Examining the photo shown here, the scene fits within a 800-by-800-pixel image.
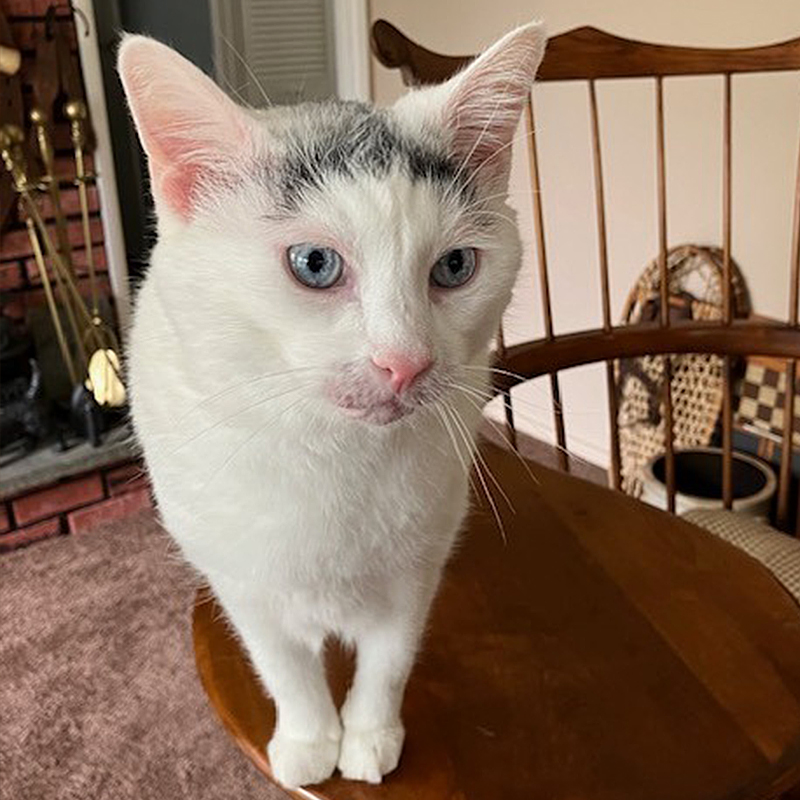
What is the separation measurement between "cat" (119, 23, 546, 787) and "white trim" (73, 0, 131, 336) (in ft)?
4.62

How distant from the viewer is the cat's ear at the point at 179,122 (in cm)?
48

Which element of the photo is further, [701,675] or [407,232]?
[701,675]

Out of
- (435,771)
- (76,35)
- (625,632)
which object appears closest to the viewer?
(435,771)

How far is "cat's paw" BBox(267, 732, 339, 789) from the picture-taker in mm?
665

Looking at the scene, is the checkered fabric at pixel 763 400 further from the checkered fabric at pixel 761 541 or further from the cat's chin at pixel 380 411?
the cat's chin at pixel 380 411

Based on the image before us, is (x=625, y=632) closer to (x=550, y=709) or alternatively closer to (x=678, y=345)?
(x=550, y=709)

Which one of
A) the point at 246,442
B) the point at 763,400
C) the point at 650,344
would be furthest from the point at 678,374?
the point at 246,442

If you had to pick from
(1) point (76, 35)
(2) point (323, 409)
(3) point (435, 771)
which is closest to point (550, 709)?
(3) point (435, 771)

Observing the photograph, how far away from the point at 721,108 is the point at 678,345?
803mm

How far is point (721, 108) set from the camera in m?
1.72

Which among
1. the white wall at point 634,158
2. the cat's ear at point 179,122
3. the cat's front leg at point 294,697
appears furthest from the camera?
the white wall at point 634,158

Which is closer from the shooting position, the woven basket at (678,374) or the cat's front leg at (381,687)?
the cat's front leg at (381,687)

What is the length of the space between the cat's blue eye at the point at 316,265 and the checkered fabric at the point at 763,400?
1.43m

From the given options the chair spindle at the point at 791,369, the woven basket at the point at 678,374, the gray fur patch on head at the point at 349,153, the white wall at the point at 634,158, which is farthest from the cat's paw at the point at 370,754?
the woven basket at the point at 678,374
